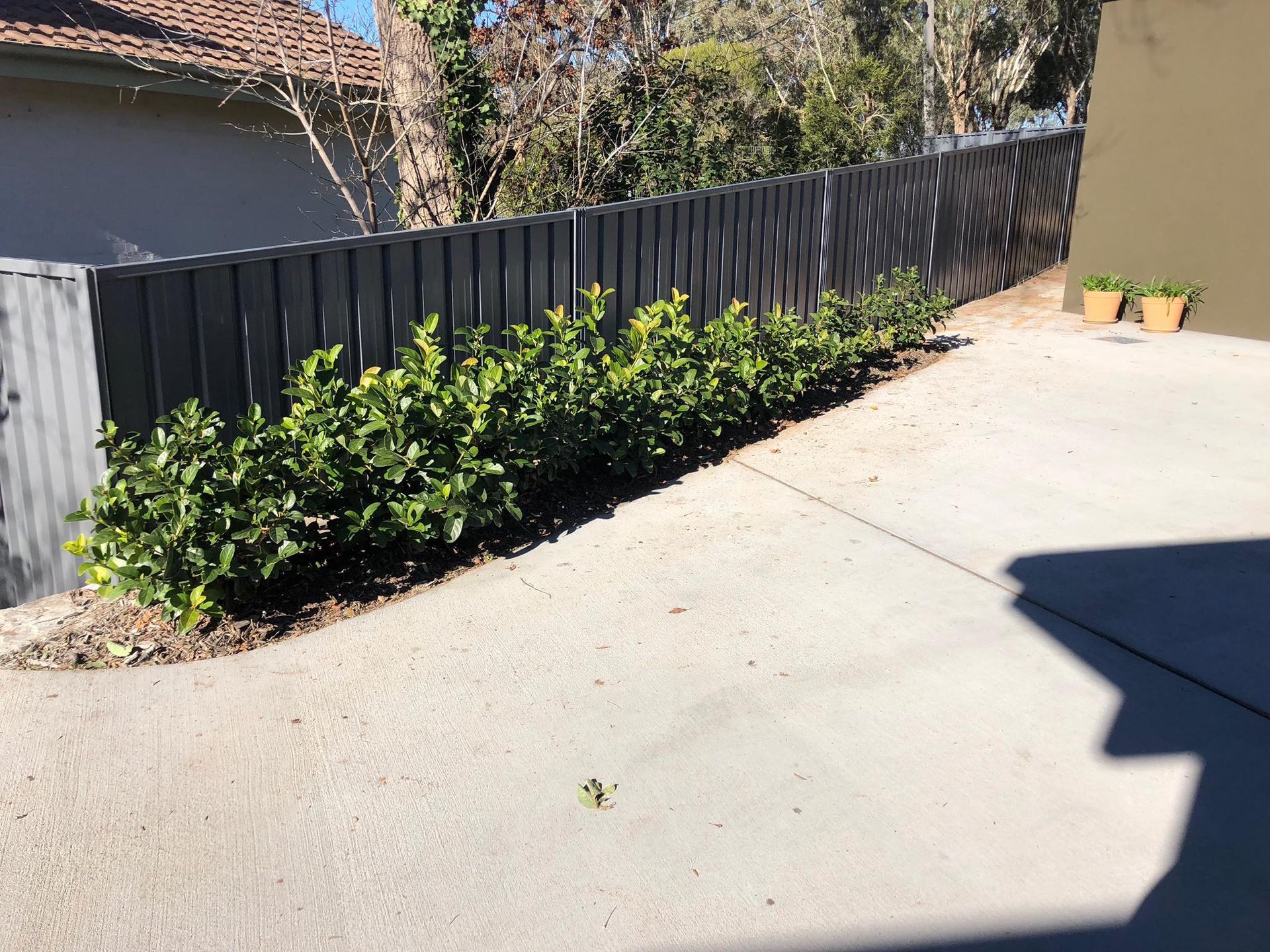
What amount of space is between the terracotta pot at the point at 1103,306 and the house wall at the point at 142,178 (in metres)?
7.37

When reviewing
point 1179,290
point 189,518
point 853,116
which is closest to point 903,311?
point 1179,290

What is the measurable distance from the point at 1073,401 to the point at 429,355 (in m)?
4.68

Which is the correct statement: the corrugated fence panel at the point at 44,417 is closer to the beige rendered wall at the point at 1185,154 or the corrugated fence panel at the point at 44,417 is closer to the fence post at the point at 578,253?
the fence post at the point at 578,253

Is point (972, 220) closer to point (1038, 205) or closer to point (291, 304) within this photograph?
point (1038, 205)

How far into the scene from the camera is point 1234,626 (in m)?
4.38

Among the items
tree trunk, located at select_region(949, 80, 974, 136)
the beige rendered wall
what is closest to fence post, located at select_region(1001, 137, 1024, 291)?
the beige rendered wall

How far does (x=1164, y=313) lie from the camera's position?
9828 mm

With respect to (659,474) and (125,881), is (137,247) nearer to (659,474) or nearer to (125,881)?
(659,474)

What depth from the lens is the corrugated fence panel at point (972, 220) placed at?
1043 centimetres

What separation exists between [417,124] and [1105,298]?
6574 millimetres

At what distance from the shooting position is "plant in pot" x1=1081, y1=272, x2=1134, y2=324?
10203 mm

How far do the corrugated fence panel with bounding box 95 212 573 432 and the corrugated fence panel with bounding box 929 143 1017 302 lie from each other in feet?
17.1

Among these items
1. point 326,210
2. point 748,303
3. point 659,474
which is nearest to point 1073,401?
point 748,303

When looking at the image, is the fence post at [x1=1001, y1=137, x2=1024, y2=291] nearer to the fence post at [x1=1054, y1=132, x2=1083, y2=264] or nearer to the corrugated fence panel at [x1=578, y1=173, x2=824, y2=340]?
the fence post at [x1=1054, y1=132, x2=1083, y2=264]
